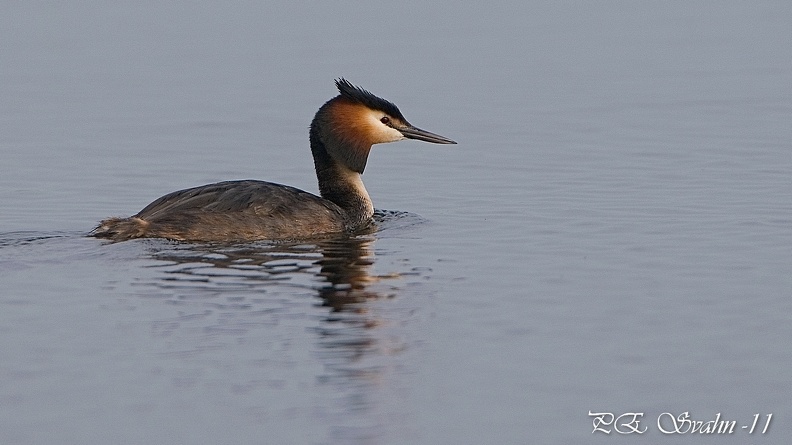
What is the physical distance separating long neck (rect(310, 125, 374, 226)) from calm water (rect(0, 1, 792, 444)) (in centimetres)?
36

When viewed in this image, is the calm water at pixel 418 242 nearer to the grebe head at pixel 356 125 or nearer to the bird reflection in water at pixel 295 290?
the bird reflection in water at pixel 295 290

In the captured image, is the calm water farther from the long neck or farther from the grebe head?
the grebe head

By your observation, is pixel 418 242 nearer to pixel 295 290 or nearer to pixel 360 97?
pixel 360 97

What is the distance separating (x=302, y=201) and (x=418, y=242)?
1070mm

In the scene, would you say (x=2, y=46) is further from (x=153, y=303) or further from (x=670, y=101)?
(x=153, y=303)

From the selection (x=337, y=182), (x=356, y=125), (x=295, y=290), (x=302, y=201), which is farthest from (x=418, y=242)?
(x=295, y=290)

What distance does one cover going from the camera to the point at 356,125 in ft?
44.0

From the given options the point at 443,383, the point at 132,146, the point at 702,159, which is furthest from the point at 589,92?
the point at 443,383

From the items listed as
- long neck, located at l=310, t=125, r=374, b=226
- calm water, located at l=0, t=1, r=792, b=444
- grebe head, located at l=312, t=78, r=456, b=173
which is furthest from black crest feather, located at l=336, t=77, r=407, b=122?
calm water, located at l=0, t=1, r=792, b=444

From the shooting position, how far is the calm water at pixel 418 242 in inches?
313

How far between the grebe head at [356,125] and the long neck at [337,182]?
0.17 ft

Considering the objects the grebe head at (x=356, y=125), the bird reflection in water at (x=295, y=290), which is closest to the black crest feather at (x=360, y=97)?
the grebe head at (x=356, y=125)

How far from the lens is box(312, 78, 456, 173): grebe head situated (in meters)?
13.3

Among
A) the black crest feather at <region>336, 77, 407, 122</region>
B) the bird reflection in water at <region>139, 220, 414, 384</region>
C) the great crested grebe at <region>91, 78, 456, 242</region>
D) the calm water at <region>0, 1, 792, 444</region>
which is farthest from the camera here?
the black crest feather at <region>336, 77, 407, 122</region>
